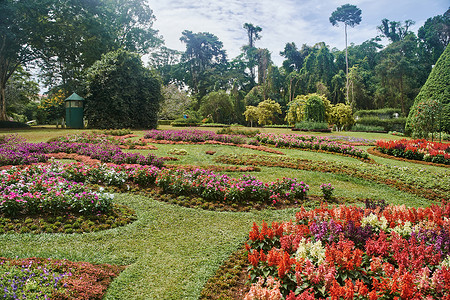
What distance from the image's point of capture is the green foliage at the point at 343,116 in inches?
1155

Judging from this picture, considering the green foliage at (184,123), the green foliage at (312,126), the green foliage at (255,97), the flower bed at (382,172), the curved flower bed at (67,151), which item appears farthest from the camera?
the green foliage at (255,97)

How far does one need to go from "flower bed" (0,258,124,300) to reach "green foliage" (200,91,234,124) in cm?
3182

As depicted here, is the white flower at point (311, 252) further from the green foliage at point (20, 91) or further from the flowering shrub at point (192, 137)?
the green foliage at point (20, 91)

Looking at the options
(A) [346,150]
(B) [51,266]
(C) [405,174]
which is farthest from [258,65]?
(B) [51,266]

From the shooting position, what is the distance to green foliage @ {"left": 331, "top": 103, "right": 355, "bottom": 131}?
29.3 m

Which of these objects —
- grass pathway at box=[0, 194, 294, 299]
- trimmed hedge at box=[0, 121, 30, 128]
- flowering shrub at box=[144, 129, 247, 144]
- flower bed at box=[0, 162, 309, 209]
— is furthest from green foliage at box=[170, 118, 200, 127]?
grass pathway at box=[0, 194, 294, 299]

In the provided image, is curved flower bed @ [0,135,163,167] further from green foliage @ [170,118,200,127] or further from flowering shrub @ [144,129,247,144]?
green foliage @ [170,118,200,127]

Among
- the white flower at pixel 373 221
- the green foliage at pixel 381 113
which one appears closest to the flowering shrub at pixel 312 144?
the white flower at pixel 373 221

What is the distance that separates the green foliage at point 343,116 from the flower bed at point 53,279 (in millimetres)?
29711

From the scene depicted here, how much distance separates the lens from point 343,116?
29.3 m

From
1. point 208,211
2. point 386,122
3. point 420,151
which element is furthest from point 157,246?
point 386,122

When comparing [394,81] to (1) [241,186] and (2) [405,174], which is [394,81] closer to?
(2) [405,174]

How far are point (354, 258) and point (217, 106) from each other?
33.3 m

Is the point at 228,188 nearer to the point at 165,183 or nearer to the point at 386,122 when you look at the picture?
the point at 165,183
